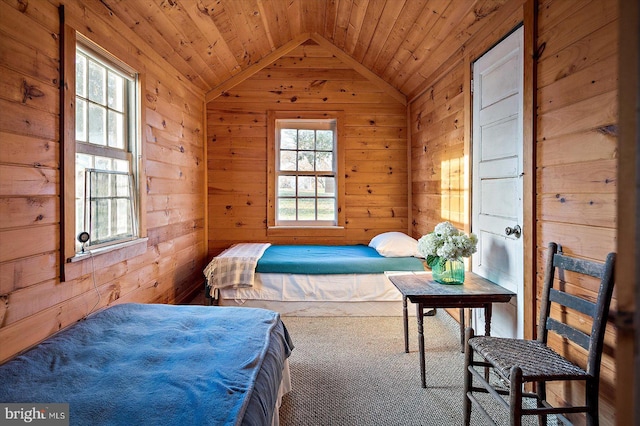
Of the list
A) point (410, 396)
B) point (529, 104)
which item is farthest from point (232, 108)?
point (410, 396)

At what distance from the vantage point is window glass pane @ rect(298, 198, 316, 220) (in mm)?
4715

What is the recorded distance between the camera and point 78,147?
2.10 m

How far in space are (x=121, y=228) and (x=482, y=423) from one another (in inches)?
105

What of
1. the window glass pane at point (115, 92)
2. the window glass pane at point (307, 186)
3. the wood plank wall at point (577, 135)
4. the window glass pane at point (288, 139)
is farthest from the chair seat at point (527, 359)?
the window glass pane at point (288, 139)

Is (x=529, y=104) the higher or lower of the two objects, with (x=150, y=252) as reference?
higher

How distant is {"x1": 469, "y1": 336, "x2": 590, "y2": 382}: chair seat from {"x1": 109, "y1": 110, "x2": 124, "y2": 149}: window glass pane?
268 cm

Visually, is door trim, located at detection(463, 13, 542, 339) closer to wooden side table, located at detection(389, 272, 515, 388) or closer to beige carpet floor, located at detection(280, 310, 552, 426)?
wooden side table, located at detection(389, 272, 515, 388)

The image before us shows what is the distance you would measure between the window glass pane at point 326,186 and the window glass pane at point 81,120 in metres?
2.90

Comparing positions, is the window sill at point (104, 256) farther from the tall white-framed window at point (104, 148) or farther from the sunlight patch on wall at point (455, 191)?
the sunlight patch on wall at point (455, 191)

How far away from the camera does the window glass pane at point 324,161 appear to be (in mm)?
4676

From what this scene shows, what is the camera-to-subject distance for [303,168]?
15.4 ft

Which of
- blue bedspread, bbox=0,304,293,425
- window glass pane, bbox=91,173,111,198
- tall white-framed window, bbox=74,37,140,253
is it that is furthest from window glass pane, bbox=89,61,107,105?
blue bedspread, bbox=0,304,293,425

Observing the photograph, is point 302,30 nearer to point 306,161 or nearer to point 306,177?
point 306,161

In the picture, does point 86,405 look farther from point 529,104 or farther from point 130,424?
point 529,104
